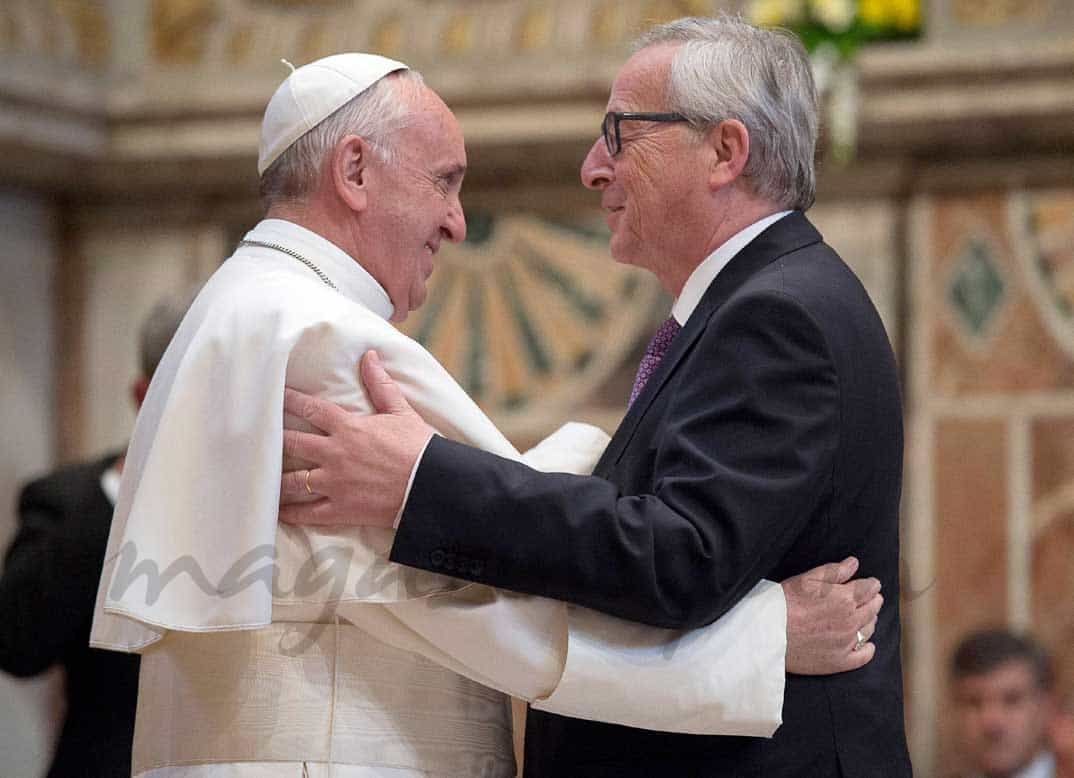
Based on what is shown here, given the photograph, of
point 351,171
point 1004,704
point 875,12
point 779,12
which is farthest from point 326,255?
point 875,12

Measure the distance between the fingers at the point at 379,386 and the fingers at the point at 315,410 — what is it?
58mm

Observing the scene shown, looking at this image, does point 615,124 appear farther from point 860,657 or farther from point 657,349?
point 860,657

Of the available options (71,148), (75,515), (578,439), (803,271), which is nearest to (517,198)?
(71,148)

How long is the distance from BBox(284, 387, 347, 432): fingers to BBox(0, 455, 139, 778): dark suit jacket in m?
1.79

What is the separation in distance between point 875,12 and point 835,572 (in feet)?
13.2

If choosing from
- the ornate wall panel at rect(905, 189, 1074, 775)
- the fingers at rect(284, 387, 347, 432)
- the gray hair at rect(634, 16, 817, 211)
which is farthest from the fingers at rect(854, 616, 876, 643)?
the ornate wall panel at rect(905, 189, 1074, 775)

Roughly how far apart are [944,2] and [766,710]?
14.4 feet

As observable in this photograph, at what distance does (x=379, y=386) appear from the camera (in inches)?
115

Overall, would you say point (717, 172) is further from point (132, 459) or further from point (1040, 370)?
point (1040, 370)

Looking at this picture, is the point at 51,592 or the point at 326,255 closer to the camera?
the point at 326,255

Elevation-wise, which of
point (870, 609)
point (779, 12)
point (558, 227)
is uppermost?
point (779, 12)

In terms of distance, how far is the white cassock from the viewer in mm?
2857

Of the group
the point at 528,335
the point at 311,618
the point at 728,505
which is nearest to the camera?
the point at 728,505

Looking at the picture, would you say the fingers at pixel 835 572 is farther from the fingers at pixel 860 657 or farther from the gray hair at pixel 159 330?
the gray hair at pixel 159 330
